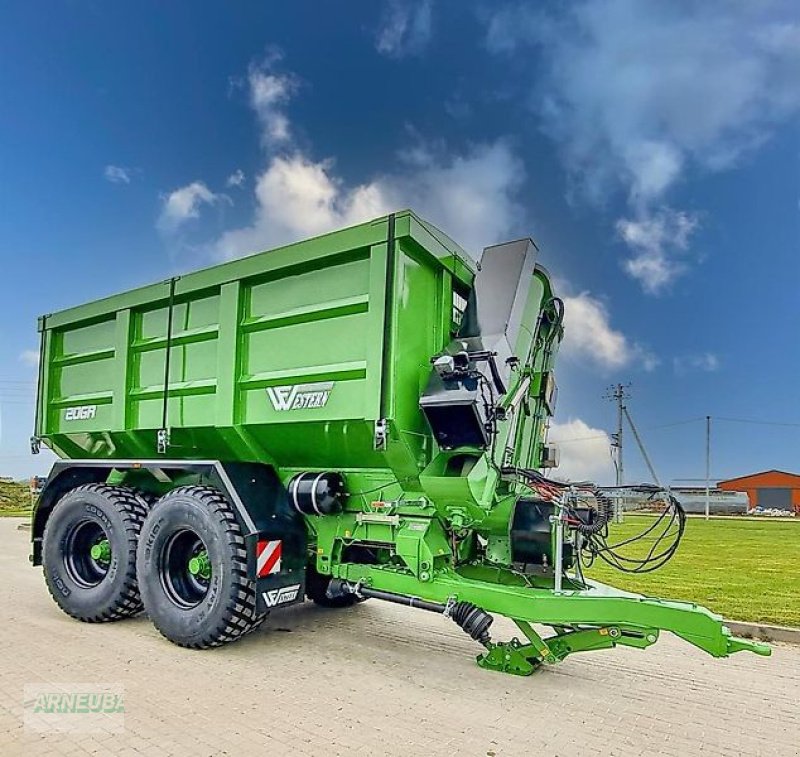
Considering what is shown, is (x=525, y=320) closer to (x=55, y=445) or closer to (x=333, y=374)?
(x=333, y=374)

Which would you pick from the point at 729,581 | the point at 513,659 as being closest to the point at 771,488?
the point at 729,581

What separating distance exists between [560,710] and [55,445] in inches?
249

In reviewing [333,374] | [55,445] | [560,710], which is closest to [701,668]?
[560,710]

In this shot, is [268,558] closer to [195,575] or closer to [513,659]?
[195,575]

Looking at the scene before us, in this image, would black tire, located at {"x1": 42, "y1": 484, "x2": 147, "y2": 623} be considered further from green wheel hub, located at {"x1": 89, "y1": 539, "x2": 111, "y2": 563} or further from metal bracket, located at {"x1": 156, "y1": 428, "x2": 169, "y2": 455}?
metal bracket, located at {"x1": 156, "y1": 428, "x2": 169, "y2": 455}

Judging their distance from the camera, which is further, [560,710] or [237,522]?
[237,522]

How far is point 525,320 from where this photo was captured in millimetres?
5387

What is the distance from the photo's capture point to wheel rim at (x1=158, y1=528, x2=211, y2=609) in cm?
545

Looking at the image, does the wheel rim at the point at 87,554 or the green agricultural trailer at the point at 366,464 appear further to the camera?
the wheel rim at the point at 87,554
